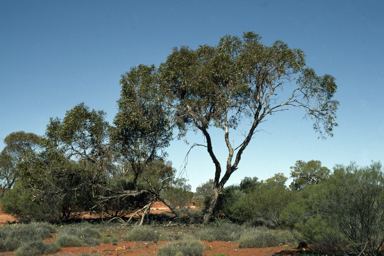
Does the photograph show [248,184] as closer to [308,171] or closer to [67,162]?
[67,162]

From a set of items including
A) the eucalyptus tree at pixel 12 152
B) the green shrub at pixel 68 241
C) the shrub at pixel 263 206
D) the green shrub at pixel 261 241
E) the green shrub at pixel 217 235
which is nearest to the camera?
the green shrub at pixel 68 241

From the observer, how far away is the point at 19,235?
36.1ft

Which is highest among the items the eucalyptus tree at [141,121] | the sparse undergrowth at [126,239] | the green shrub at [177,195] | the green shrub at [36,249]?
the eucalyptus tree at [141,121]

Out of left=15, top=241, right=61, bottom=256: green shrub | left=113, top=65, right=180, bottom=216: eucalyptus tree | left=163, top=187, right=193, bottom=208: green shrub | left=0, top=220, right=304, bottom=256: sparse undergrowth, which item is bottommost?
left=15, top=241, right=61, bottom=256: green shrub

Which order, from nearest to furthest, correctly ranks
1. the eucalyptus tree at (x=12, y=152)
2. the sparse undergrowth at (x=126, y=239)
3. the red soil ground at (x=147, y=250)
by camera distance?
the sparse undergrowth at (x=126, y=239), the red soil ground at (x=147, y=250), the eucalyptus tree at (x=12, y=152)

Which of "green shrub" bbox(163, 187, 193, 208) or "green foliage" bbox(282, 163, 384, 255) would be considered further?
"green shrub" bbox(163, 187, 193, 208)

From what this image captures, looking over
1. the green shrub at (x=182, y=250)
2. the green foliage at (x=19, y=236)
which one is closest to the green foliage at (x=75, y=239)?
the green foliage at (x=19, y=236)

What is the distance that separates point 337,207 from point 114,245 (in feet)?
26.5

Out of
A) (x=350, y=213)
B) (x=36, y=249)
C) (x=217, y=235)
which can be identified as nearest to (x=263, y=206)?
(x=217, y=235)

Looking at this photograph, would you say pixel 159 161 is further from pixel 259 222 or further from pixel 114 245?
pixel 114 245

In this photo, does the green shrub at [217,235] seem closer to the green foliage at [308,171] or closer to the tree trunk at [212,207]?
the tree trunk at [212,207]

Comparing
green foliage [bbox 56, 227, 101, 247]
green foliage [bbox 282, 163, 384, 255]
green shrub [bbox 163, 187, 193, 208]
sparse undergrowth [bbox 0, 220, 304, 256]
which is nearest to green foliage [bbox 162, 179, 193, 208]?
green shrub [bbox 163, 187, 193, 208]

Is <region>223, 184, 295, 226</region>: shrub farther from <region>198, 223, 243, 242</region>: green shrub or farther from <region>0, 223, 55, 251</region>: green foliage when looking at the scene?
<region>0, 223, 55, 251</region>: green foliage

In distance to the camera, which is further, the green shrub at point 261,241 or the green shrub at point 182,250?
the green shrub at point 261,241
